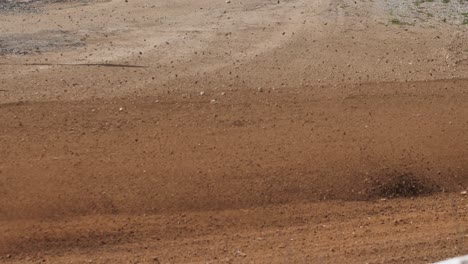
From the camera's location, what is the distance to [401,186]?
10.1 m

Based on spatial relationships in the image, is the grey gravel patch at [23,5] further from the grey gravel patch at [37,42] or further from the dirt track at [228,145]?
the grey gravel patch at [37,42]

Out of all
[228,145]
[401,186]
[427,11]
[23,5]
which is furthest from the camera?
[427,11]

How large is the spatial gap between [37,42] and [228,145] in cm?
558

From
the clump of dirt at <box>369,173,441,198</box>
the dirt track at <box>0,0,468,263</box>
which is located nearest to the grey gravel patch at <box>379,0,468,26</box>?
the dirt track at <box>0,0,468,263</box>

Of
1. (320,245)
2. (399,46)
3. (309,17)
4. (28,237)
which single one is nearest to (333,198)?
(320,245)

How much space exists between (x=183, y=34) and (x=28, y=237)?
7.24 m

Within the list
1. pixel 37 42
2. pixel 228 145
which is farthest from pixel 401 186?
pixel 37 42

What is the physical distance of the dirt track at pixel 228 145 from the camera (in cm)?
880

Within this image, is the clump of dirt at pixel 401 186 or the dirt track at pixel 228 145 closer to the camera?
the dirt track at pixel 228 145

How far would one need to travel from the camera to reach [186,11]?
16391 millimetres

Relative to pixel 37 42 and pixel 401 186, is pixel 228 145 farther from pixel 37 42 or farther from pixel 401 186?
pixel 37 42

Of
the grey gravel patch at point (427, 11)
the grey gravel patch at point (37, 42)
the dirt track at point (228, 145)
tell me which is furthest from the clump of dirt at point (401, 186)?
the grey gravel patch at point (37, 42)

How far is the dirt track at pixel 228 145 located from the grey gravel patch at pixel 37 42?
0.20 ft

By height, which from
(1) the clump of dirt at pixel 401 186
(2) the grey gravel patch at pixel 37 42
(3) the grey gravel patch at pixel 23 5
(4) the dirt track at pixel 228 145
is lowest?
(1) the clump of dirt at pixel 401 186
